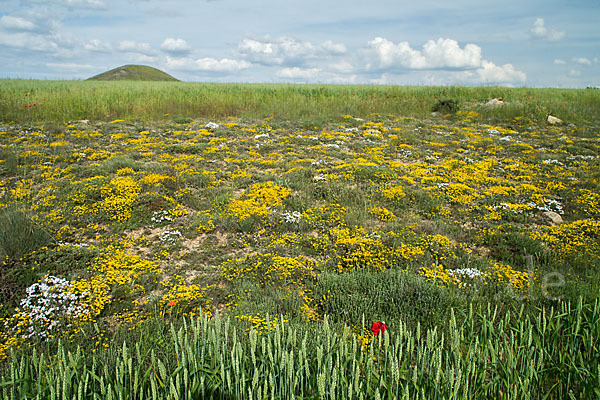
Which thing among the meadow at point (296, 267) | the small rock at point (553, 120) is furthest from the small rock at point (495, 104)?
the meadow at point (296, 267)

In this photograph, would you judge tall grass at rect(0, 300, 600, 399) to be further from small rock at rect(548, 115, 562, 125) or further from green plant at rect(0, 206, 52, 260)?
small rock at rect(548, 115, 562, 125)

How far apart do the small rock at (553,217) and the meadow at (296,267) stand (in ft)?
0.26

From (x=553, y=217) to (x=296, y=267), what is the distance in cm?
502

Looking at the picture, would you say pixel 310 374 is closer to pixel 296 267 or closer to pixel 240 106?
pixel 296 267

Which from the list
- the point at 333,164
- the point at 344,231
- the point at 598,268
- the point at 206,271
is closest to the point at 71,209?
the point at 206,271

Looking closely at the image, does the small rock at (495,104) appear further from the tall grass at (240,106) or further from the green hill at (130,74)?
the green hill at (130,74)

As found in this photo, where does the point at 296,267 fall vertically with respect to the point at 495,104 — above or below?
below

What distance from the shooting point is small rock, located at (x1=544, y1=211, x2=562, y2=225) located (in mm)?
6162

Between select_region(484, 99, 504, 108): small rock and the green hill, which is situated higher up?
the green hill

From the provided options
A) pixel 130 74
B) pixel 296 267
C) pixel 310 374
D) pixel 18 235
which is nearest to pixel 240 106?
pixel 18 235

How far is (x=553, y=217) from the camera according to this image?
6.25 m

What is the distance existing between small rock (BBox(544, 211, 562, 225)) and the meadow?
0.26 ft

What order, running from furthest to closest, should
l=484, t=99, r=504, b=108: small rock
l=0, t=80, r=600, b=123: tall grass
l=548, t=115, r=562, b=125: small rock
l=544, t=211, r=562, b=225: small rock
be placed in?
l=484, t=99, r=504, b=108: small rock → l=548, t=115, r=562, b=125: small rock → l=0, t=80, r=600, b=123: tall grass → l=544, t=211, r=562, b=225: small rock

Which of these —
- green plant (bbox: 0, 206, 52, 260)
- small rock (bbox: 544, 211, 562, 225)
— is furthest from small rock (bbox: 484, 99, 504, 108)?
green plant (bbox: 0, 206, 52, 260)
